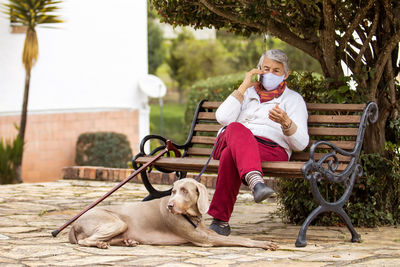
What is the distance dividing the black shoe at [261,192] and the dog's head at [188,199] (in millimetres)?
329

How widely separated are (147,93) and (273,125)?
9476 millimetres

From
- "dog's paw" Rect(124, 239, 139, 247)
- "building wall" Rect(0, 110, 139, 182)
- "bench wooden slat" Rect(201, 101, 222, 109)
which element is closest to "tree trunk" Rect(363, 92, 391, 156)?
A: "bench wooden slat" Rect(201, 101, 222, 109)

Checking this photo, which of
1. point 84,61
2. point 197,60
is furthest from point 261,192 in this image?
point 197,60

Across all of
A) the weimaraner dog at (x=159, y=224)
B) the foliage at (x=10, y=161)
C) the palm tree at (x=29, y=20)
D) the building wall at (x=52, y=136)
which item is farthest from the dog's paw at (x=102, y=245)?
the building wall at (x=52, y=136)

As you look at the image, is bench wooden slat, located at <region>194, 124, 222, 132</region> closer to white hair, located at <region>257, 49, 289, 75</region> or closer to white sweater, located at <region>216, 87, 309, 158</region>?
white sweater, located at <region>216, 87, 309, 158</region>

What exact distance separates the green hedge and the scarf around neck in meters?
0.44

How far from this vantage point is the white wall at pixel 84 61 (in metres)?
12.7

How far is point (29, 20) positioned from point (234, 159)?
26.9 ft

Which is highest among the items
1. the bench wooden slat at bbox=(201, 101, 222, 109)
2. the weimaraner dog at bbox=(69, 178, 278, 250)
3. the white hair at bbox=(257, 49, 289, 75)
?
the white hair at bbox=(257, 49, 289, 75)

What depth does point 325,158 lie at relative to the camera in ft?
15.8

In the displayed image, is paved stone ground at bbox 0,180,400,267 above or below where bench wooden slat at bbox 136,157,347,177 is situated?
below

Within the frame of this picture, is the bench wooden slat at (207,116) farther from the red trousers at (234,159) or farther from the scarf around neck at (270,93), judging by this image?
the red trousers at (234,159)

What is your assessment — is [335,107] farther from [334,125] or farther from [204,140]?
[204,140]

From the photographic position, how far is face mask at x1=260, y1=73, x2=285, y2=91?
5445 millimetres
